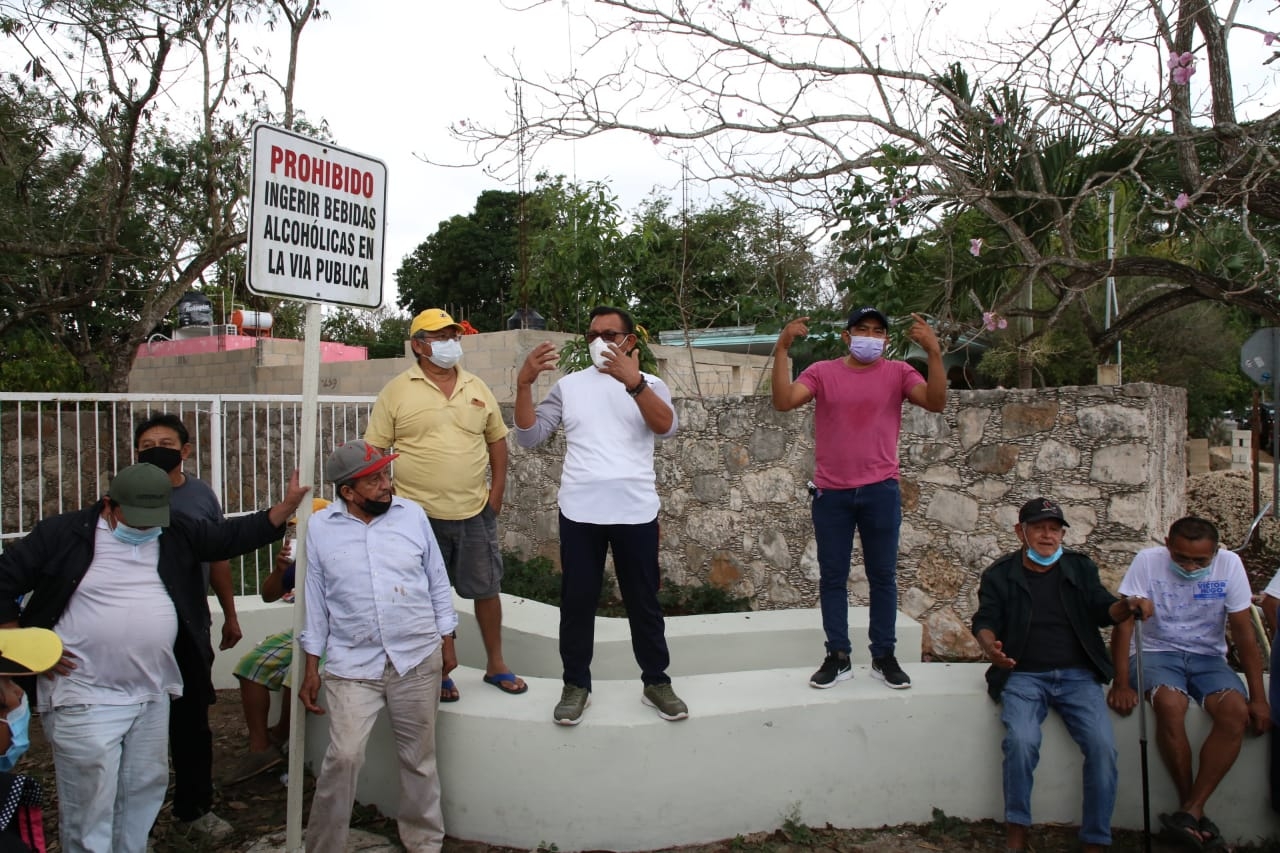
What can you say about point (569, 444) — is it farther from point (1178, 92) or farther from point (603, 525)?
point (1178, 92)

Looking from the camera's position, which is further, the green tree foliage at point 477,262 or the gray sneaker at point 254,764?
the green tree foliage at point 477,262

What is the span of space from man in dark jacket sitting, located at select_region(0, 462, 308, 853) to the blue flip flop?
1.14 m

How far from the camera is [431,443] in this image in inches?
147

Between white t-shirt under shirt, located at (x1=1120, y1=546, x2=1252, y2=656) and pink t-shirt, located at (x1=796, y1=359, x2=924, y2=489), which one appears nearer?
white t-shirt under shirt, located at (x1=1120, y1=546, x2=1252, y2=656)

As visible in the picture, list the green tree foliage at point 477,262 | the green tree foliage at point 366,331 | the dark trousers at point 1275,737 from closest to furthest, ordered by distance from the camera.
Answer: the dark trousers at point 1275,737
the green tree foliage at point 366,331
the green tree foliage at point 477,262

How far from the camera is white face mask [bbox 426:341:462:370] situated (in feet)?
12.5

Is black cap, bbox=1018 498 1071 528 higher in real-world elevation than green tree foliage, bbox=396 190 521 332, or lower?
lower

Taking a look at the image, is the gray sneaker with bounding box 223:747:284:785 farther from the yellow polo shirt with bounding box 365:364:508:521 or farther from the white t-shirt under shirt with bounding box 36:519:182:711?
the yellow polo shirt with bounding box 365:364:508:521

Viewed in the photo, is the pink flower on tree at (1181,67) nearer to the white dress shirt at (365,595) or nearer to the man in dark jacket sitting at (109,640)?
the white dress shirt at (365,595)

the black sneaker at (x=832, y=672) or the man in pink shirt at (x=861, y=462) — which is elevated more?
the man in pink shirt at (x=861, y=462)

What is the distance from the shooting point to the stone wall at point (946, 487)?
4.70 m

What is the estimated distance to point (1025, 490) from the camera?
4.97 m

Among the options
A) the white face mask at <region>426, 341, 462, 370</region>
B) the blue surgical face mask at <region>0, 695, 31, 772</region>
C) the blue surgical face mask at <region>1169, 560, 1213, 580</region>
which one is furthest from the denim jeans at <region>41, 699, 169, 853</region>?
the blue surgical face mask at <region>1169, 560, 1213, 580</region>

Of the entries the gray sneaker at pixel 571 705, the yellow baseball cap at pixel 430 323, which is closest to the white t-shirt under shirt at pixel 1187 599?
the gray sneaker at pixel 571 705
